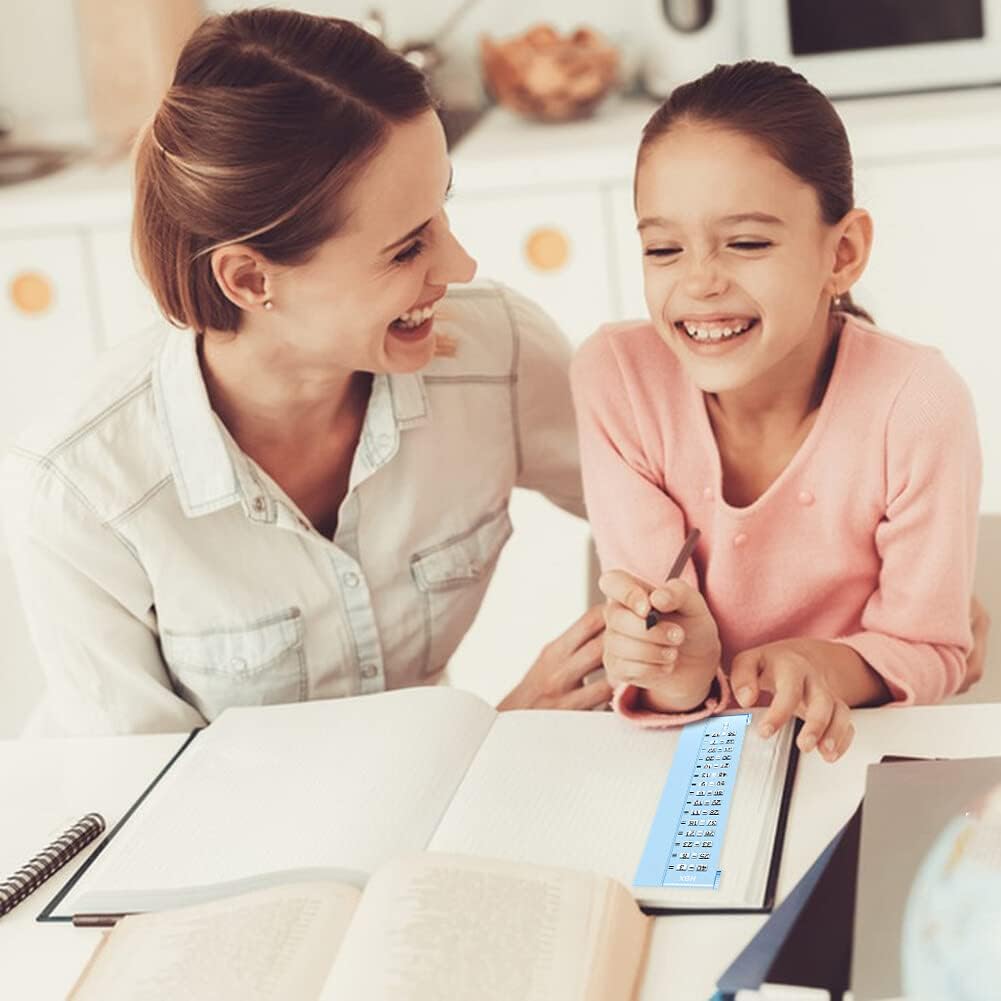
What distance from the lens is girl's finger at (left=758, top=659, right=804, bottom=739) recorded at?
102 centimetres

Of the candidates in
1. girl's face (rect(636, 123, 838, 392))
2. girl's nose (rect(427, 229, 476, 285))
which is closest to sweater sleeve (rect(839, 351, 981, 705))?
girl's face (rect(636, 123, 838, 392))

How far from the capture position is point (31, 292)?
8.46 ft

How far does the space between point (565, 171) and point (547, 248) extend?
12 centimetres

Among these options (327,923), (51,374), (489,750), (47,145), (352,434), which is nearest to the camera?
(327,923)

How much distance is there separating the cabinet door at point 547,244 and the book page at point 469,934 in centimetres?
163

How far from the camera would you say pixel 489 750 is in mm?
1082

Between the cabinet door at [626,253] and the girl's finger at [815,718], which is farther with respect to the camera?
the cabinet door at [626,253]

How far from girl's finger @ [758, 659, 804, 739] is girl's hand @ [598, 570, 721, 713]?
0.05 metres

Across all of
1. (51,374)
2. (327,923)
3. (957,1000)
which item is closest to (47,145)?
(51,374)

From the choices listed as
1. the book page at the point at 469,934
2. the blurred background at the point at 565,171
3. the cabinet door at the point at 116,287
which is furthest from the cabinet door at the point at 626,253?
the book page at the point at 469,934

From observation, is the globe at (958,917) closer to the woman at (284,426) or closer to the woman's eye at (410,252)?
the woman at (284,426)

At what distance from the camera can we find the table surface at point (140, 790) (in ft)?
2.87

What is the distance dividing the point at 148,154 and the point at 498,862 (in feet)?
2.01

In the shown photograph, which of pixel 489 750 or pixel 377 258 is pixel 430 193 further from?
pixel 489 750
